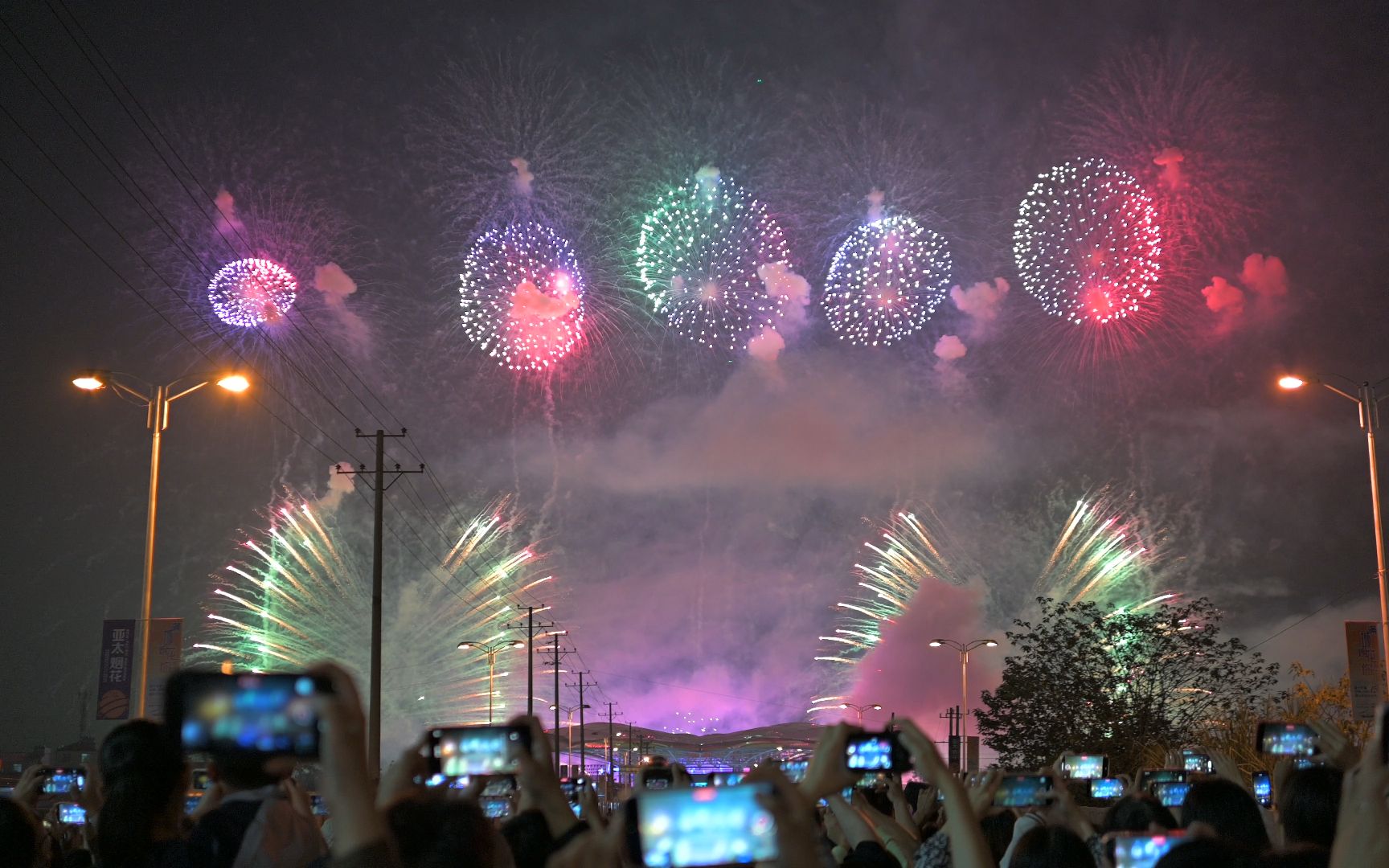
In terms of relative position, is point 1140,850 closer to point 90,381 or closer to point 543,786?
point 543,786

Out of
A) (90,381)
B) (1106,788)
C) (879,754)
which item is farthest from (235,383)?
(879,754)

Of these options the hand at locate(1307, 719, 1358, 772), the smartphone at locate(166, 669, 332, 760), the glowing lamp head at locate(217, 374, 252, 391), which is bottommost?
the hand at locate(1307, 719, 1358, 772)

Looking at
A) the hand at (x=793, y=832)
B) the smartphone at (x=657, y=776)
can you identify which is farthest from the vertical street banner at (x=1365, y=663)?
the hand at (x=793, y=832)

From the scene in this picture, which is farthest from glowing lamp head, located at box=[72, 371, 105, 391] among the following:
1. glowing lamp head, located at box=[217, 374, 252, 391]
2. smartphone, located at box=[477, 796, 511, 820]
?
smartphone, located at box=[477, 796, 511, 820]

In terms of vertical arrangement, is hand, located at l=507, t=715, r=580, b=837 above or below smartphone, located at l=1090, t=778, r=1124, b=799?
above

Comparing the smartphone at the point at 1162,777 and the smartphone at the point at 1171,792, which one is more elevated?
the smartphone at the point at 1162,777

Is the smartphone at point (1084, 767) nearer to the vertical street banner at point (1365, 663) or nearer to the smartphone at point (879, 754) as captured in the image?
the smartphone at point (879, 754)

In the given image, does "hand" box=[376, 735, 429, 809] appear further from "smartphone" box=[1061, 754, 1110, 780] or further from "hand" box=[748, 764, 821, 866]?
"smartphone" box=[1061, 754, 1110, 780]
